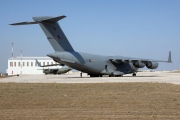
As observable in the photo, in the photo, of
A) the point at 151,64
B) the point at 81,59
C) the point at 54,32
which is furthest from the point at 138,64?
the point at 54,32

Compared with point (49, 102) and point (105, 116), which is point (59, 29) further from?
point (105, 116)

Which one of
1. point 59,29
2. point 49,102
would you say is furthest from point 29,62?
point 49,102

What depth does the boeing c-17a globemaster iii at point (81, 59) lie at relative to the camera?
121 ft

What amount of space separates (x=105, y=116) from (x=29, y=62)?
9057 centimetres

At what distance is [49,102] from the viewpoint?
1141 centimetres

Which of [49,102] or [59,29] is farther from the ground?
[59,29]

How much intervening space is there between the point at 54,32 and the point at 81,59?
5.23 meters

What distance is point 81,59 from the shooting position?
132 feet

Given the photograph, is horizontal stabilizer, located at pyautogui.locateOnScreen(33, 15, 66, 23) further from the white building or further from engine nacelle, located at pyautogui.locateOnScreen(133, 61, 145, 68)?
the white building

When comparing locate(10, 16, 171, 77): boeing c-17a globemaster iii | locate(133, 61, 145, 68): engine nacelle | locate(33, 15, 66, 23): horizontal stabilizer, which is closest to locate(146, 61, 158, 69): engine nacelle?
locate(10, 16, 171, 77): boeing c-17a globemaster iii

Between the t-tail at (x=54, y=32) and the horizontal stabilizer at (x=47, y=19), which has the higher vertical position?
the horizontal stabilizer at (x=47, y=19)

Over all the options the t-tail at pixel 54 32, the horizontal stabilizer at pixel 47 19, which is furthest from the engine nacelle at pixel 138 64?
the horizontal stabilizer at pixel 47 19

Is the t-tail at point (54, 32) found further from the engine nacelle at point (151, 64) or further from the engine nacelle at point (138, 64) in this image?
the engine nacelle at point (151, 64)

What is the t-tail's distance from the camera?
3609cm
